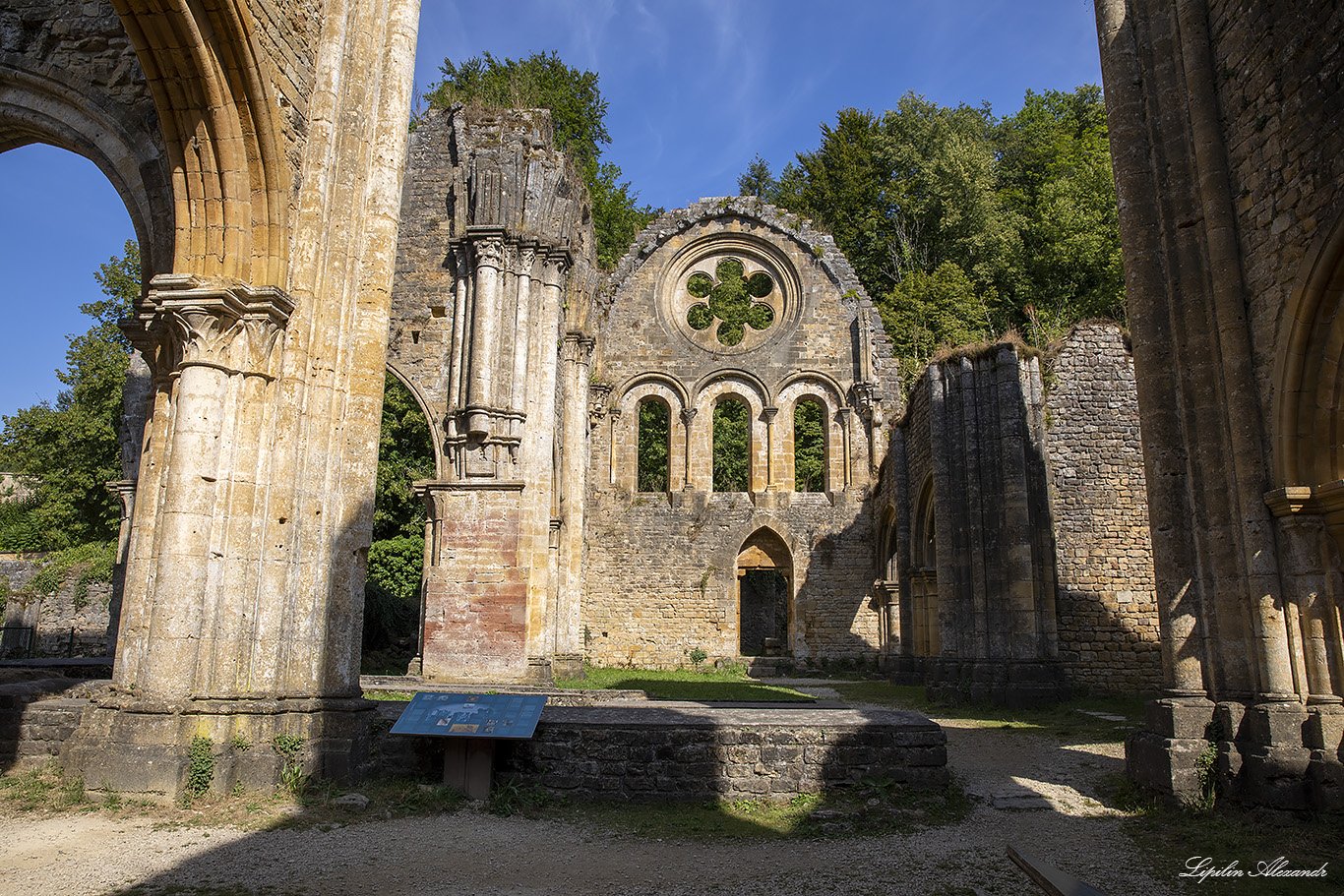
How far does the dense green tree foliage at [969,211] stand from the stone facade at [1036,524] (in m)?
8.89

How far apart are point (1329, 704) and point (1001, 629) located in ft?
23.4

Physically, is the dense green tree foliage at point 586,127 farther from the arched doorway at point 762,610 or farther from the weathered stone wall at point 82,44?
the weathered stone wall at point 82,44

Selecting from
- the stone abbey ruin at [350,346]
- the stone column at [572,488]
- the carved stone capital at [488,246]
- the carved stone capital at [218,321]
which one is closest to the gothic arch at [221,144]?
the stone abbey ruin at [350,346]

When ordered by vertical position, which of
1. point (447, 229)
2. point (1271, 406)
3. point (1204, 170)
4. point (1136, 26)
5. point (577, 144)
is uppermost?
point (577, 144)

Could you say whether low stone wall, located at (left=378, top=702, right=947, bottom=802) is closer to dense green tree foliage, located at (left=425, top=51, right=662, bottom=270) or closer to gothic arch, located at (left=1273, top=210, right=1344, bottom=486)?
gothic arch, located at (left=1273, top=210, right=1344, bottom=486)

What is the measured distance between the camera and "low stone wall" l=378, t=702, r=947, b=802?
5781 mm

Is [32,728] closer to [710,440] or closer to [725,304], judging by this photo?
[710,440]

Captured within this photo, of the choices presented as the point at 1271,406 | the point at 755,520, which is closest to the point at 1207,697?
the point at 1271,406

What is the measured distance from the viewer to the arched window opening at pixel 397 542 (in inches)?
752

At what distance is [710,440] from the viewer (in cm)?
2239

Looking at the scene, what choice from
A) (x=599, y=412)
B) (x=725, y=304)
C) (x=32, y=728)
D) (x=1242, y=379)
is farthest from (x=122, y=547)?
(x=725, y=304)

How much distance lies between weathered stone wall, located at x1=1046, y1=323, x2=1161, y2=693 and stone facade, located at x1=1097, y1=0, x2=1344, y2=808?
8124 mm

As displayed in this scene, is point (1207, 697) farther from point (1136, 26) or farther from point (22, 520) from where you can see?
point (22, 520)

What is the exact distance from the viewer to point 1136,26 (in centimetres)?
711
